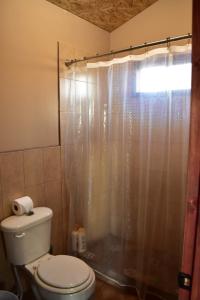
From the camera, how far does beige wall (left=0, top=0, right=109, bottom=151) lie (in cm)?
171

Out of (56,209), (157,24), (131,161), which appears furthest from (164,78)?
(56,209)

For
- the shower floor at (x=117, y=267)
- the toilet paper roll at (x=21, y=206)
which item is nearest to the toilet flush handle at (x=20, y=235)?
the toilet paper roll at (x=21, y=206)

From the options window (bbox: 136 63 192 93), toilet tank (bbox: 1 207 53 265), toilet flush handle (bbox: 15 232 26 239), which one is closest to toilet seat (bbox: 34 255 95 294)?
toilet tank (bbox: 1 207 53 265)

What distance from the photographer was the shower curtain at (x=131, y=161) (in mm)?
1664

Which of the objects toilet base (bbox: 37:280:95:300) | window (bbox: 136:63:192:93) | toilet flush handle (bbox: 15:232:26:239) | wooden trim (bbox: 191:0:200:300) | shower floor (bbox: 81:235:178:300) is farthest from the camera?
shower floor (bbox: 81:235:178:300)

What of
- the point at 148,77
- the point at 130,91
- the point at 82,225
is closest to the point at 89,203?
the point at 82,225

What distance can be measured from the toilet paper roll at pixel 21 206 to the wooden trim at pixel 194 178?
132 cm

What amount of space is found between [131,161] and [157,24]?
1383 millimetres

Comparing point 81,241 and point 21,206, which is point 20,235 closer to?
point 21,206

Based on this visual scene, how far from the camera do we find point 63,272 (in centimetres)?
157

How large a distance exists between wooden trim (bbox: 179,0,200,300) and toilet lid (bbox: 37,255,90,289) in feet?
3.08

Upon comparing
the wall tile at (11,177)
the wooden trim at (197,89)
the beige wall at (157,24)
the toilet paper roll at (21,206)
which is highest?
the beige wall at (157,24)

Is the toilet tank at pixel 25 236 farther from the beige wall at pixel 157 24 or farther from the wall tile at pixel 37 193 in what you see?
the beige wall at pixel 157 24

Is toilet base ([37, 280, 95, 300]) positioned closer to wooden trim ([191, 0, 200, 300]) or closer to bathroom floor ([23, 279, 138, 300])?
bathroom floor ([23, 279, 138, 300])
